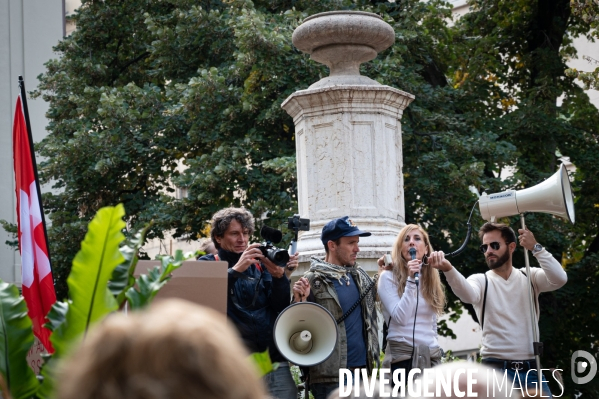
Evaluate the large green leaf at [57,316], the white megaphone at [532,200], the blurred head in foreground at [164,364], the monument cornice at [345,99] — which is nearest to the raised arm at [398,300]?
the white megaphone at [532,200]

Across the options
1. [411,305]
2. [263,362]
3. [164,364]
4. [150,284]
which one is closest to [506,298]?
[411,305]

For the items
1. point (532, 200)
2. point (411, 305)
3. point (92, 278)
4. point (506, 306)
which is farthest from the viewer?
point (532, 200)

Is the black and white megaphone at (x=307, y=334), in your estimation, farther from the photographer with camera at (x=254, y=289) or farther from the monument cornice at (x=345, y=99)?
the monument cornice at (x=345, y=99)

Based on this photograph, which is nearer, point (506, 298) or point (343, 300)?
point (343, 300)

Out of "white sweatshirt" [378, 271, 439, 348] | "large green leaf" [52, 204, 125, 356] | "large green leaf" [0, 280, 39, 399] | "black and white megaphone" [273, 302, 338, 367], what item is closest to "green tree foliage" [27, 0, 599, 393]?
"white sweatshirt" [378, 271, 439, 348]

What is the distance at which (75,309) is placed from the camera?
3.29 m

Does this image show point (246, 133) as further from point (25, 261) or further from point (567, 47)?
point (25, 261)

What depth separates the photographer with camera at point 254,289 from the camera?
608cm

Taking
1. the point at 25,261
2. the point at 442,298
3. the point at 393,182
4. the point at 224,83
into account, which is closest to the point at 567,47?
the point at 224,83

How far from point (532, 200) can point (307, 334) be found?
2217 millimetres

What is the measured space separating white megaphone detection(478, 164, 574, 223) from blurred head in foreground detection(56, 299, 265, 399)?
5.93 m

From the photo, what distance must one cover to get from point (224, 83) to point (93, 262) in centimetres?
1152

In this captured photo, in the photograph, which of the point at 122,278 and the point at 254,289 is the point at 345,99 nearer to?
the point at 254,289

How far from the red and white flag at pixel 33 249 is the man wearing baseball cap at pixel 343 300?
5.35ft
